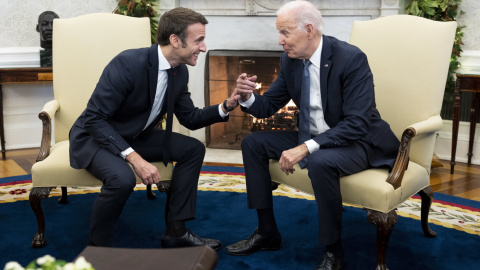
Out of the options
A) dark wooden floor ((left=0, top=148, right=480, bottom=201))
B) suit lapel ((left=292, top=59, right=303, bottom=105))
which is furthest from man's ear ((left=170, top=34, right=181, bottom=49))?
dark wooden floor ((left=0, top=148, right=480, bottom=201))

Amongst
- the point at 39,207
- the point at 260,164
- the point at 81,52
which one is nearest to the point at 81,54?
the point at 81,52

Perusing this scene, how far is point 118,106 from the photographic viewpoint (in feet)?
8.55

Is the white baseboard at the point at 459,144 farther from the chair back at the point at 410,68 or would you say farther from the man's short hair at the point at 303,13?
the man's short hair at the point at 303,13

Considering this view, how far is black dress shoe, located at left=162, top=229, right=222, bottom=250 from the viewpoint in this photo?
273 cm

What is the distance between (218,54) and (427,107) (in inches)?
98.2

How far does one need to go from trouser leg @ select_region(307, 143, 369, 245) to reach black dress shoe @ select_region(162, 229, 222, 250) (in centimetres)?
60

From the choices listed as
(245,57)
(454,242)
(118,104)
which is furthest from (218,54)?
(454,242)

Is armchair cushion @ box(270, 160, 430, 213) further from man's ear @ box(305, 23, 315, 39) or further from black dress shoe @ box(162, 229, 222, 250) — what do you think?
man's ear @ box(305, 23, 315, 39)

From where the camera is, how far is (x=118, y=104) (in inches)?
102

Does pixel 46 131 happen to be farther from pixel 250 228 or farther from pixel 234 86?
pixel 234 86

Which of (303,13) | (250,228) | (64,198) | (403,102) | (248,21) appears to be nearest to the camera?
(303,13)

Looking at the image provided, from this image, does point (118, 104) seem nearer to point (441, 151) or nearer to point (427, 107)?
point (427, 107)

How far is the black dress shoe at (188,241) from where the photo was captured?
8.95ft

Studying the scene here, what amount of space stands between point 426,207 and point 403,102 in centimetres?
56
